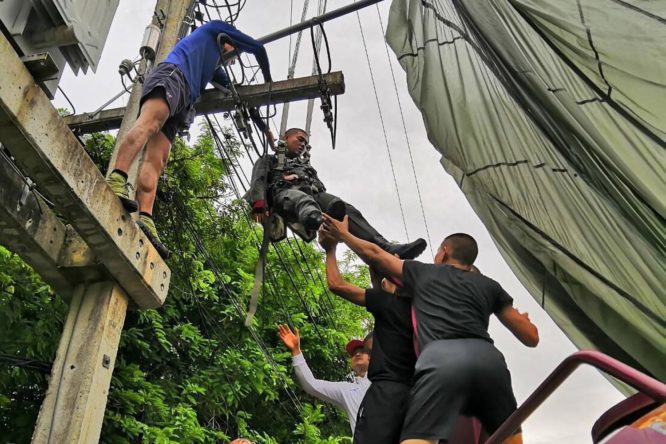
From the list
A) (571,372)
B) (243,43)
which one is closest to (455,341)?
(571,372)

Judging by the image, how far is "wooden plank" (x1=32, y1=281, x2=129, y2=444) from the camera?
302cm

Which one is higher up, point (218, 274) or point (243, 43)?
point (243, 43)

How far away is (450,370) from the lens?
8.43 feet

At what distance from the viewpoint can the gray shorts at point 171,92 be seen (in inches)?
157

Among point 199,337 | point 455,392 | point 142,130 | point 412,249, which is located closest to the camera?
point 455,392

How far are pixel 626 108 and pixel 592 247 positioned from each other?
20.0 inches

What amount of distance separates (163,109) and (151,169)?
47cm

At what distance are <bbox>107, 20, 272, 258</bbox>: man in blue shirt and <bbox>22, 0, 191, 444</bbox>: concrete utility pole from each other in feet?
1.28

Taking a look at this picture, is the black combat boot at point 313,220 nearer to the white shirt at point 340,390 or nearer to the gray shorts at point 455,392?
the white shirt at point 340,390

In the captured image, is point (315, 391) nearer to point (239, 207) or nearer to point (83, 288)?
point (83, 288)

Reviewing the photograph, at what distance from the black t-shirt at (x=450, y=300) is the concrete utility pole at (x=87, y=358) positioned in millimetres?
1613

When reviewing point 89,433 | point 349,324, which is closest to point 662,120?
point 89,433

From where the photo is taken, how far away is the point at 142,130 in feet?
12.6

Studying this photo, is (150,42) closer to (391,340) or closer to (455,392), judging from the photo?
(391,340)
